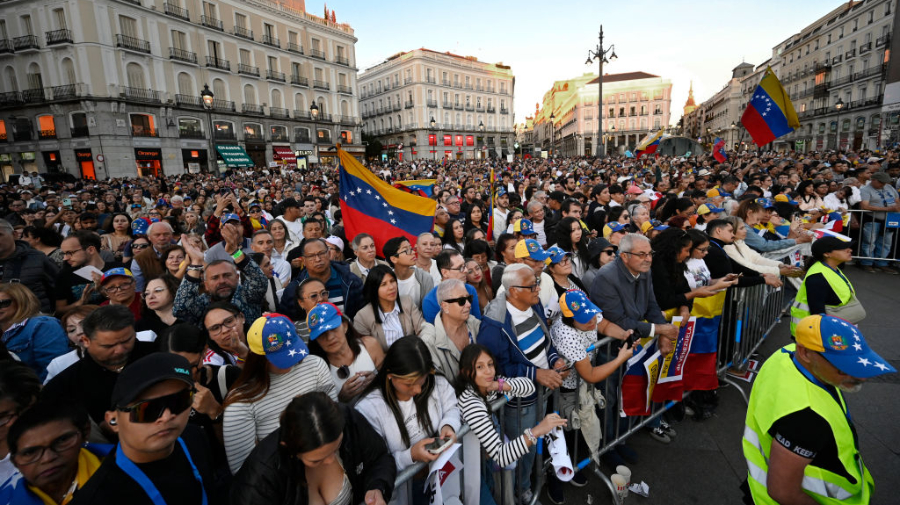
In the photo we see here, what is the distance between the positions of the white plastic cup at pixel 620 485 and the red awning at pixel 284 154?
36574 millimetres

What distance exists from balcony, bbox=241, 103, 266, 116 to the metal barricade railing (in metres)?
40.7

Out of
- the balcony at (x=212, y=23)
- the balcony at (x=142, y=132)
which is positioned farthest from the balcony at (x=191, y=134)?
the balcony at (x=212, y=23)

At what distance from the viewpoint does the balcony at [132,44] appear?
28.4 meters

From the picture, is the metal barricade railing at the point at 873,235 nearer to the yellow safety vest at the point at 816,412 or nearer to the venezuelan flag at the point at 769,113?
the venezuelan flag at the point at 769,113

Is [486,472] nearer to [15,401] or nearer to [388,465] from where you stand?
[388,465]

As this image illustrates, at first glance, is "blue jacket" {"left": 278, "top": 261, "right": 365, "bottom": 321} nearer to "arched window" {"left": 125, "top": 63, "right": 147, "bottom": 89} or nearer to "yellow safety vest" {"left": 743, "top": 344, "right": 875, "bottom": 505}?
"yellow safety vest" {"left": 743, "top": 344, "right": 875, "bottom": 505}

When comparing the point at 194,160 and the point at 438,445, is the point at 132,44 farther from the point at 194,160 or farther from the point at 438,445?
the point at 438,445

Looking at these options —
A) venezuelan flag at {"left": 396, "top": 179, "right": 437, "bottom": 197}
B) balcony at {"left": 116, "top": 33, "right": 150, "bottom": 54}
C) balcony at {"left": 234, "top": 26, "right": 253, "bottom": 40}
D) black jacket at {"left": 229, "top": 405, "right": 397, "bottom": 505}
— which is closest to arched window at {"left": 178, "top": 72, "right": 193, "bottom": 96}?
balcony at {"left": 116, "top": 33, "right": 150, "bottom": 54}

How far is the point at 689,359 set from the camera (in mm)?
4066

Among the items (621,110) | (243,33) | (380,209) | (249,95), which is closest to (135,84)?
(249,95)

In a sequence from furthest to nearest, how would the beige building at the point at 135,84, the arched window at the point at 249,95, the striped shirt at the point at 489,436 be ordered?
the arched window at the point at 249,95, the beige building at the point at 135,84, the striped shirt at the point at 489,436

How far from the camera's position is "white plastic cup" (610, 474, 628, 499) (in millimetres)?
2963

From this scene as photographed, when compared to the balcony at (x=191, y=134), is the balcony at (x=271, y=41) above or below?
above

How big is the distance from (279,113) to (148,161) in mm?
13280
